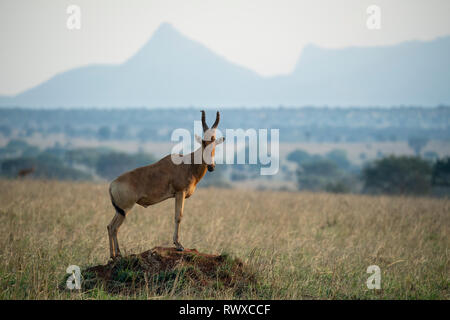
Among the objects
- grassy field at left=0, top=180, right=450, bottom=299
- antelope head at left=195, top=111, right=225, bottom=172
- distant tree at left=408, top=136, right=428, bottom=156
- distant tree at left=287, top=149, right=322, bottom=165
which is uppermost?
distant tree at left=408, top=136, right=428, bottom=156

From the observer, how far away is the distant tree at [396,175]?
127ft

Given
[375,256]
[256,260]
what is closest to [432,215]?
[375,256]

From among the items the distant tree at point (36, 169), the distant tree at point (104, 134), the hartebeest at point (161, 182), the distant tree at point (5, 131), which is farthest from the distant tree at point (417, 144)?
the hartebeest at point (161, 182)

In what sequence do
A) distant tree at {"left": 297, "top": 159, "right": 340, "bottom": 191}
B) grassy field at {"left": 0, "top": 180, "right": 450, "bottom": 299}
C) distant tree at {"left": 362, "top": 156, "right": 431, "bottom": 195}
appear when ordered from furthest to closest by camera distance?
distant tree at {"left": 297, "top": 159, "right": 340, "bottom": 191} → distant tree at {"left": 362, "top": 156, "right": 431, "bottom": 195} → grassy field at {"left": 0, "top": 180, "right": 450, "bottom": 299}

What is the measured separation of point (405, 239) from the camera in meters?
13.7

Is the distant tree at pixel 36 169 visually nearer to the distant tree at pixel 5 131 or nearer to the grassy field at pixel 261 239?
the grassy field at pixel 261 239

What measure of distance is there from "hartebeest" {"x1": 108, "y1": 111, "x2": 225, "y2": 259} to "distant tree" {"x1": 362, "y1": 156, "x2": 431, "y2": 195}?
33030 mm

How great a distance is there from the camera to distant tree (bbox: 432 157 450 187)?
36312 millimetres

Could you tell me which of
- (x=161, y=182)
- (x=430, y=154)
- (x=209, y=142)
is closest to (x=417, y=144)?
(x=430, y=154)

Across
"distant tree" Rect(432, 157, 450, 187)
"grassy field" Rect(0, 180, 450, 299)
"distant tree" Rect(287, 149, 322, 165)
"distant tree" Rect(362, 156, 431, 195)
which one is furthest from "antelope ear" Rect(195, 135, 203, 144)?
"distant tree" Rect(287, 149, 322, 165)

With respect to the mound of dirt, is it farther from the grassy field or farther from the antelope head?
the antelope head

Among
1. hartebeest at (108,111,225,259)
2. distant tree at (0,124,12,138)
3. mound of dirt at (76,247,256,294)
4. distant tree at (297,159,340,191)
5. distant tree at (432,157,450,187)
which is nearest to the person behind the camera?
mound of dirt at (76,247,256,294)

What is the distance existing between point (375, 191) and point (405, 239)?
26.9 m

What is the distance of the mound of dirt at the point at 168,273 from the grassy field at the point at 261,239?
159 mm
